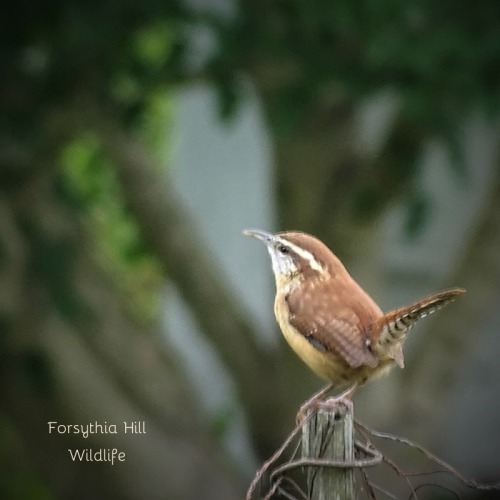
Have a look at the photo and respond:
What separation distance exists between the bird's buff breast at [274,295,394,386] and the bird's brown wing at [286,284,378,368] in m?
0.02

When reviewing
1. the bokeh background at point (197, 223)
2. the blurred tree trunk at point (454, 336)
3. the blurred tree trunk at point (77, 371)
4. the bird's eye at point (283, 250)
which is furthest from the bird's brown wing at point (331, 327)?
the blurred tree trunk at point (454, 336)

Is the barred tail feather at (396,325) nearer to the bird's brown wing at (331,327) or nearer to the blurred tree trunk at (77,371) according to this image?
the bird's brown wing at (331,327)

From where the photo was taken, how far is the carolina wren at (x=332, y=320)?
A: 207 centimetres

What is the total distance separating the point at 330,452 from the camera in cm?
184

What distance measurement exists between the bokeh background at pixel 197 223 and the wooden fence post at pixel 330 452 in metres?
1.84

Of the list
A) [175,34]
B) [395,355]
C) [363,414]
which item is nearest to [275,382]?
[363,414]

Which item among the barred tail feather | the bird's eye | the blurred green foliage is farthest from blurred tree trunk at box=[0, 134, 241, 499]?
the barred tail feather

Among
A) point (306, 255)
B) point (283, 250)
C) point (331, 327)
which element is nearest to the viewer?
point (331, 327)

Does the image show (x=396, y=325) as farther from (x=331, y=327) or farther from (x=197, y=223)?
(x=197, y=223)

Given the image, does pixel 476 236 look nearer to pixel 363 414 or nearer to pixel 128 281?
pixel 363 414

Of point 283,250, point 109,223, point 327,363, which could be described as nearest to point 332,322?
point 327,363

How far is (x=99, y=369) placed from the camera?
4.87m

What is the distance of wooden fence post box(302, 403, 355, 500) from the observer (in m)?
1.84

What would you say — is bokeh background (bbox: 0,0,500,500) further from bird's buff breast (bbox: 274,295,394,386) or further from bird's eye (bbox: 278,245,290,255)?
bird's buff breast (bbox: 274,295,394,386)
